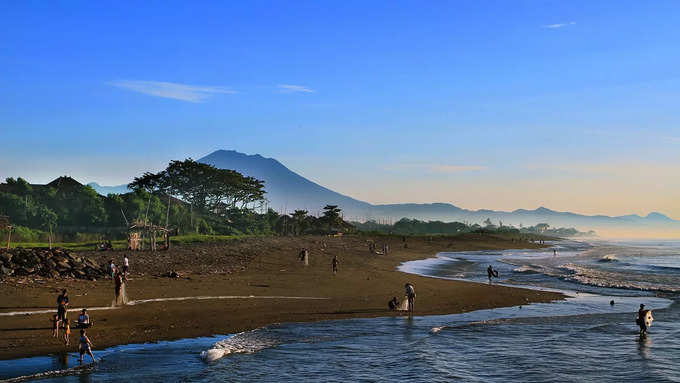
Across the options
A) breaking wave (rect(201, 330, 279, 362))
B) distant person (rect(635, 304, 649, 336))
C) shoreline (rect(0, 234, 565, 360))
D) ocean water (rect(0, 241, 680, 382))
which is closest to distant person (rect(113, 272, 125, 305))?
shoreline (rect(0, 234, 565, 360))

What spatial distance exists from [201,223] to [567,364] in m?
76.0

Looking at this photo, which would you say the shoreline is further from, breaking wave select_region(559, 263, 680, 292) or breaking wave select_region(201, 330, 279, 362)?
breaking wave select_region(559, 263, 680, 292)

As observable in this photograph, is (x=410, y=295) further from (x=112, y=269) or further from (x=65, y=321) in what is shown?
(x=112, y=269)

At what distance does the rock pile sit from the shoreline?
59.7 inches

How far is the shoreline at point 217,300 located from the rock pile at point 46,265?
152 cm

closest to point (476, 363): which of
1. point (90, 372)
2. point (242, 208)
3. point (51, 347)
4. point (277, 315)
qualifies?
point (277, 315)

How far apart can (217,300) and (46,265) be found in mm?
11140

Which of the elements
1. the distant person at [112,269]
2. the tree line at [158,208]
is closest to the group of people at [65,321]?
the distant person at [112,269]

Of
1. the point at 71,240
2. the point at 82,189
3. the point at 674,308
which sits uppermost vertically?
the point at 82,189

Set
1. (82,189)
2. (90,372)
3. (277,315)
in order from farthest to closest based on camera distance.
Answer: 1. (82,189)
2. (277,315)
3. (90,372)

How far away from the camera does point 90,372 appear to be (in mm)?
15672

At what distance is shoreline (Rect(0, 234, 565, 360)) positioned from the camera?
2044cm

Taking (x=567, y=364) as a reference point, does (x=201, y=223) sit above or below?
above

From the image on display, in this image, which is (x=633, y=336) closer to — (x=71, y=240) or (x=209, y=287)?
(x=209, y=287)
